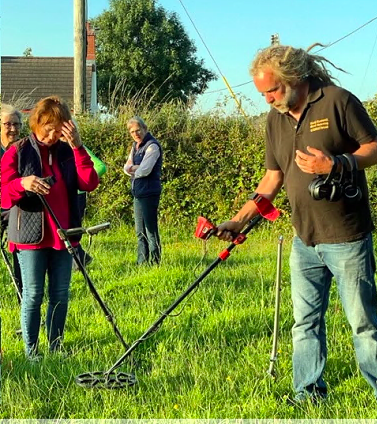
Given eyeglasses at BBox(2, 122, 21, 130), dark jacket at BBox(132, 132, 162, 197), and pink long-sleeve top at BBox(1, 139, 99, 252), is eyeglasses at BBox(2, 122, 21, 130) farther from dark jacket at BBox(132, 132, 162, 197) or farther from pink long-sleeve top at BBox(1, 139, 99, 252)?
dark jacket at BBox(132, 132, 162, 197)

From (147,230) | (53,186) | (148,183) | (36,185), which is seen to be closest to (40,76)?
(148,183)

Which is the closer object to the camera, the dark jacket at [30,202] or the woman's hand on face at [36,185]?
the woman's hand on face at [36,185]

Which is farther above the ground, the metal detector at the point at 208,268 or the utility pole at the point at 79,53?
the utility pole at the point at 79,53

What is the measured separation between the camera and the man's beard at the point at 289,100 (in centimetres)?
323

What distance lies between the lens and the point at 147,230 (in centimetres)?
738

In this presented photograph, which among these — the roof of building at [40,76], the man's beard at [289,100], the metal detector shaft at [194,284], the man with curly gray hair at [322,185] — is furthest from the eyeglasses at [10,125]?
the roof of building at [40,76]

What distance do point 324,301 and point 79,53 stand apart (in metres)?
9.56

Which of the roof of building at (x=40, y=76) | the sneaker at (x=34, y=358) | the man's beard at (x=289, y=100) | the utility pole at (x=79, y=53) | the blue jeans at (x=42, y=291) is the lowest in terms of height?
the sneaker at (x=34, y=358)

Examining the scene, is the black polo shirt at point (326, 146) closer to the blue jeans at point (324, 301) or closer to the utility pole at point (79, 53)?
the blue jeans at point (324, 301)

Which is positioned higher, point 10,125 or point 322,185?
point 10,125

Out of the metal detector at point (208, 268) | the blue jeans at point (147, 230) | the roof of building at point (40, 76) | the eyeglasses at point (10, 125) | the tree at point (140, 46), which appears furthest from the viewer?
the tree at point (140, 46)

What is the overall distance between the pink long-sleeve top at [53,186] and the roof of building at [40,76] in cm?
2030

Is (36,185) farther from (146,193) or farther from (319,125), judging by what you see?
(146,193)

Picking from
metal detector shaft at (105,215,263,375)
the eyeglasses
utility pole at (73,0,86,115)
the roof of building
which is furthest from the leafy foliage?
the roof of building
